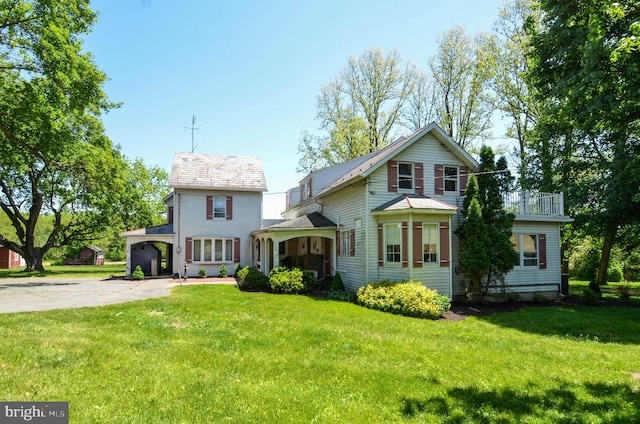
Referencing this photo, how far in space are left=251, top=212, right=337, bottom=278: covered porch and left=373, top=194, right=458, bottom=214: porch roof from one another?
3.89m

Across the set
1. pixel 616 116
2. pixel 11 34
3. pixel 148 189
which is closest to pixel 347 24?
pixel 616 116

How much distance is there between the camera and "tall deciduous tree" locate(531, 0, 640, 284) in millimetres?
8133

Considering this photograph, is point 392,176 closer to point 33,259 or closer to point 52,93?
point 52,93

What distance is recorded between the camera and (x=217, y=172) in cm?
2397

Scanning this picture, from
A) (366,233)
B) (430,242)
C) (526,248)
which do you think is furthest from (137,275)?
(526,248)

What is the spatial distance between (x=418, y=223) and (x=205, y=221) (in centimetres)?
1440

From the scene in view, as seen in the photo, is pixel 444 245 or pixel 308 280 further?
pixel 308 280

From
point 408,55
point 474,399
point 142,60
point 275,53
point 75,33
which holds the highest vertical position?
point 408,55

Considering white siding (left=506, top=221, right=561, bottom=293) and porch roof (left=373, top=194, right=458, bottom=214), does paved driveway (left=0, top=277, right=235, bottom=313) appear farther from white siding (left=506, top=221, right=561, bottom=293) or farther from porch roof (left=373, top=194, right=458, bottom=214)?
white siding (left=506, top=221, right=561, bottom=293)

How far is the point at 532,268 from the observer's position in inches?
648

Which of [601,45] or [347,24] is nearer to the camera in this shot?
[601,45]

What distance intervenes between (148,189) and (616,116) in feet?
126

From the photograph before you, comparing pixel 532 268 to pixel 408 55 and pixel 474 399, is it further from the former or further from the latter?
pixel 408 55

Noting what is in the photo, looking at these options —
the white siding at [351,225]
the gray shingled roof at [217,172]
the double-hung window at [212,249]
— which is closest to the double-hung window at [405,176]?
the white siding at [351,225]
